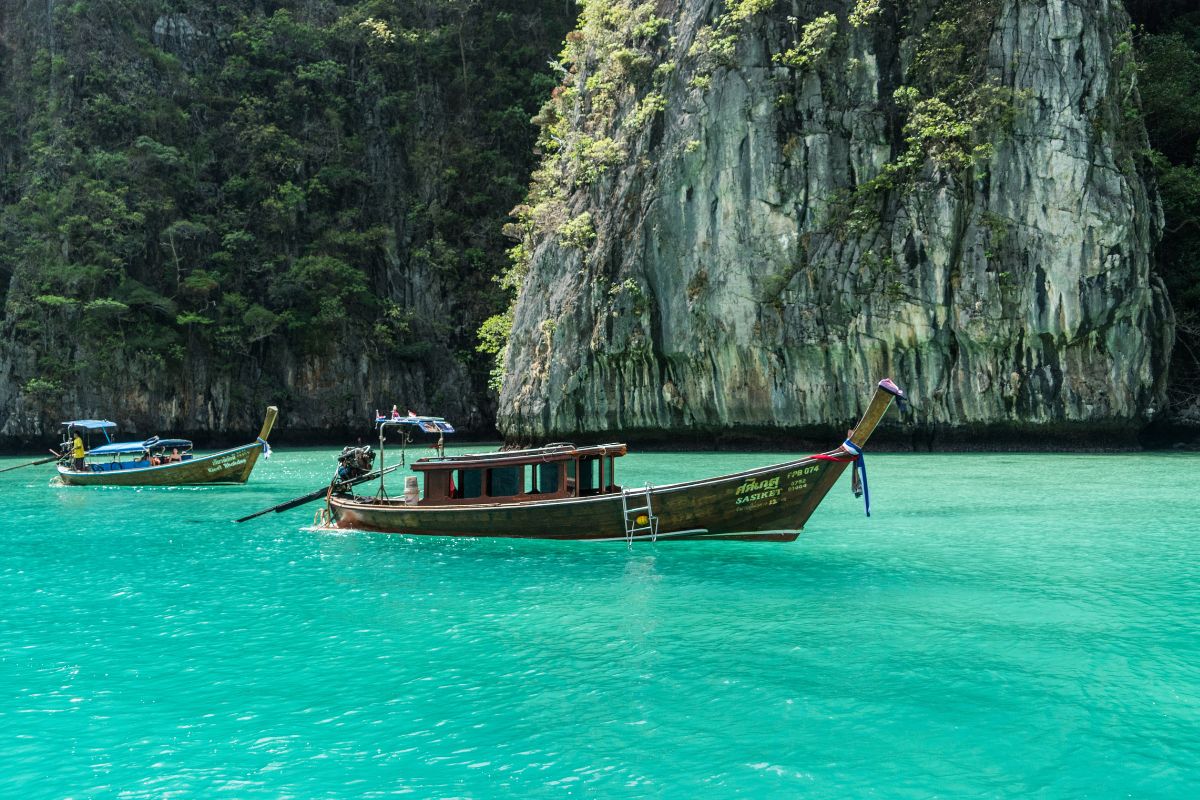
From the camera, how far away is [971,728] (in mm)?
6414

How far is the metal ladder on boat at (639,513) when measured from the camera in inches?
538

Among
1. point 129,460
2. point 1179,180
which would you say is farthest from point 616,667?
point 1179,180

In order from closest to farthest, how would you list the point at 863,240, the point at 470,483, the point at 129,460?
1. the point at 470,483
2. the point at 129,460
3. the point at 863,240

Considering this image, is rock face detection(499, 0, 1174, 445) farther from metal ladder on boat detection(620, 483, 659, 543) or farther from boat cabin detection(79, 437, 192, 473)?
metal ladder on boat detection(620, 483, 659, 543)

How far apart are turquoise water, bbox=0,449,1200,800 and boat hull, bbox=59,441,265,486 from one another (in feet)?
37.2

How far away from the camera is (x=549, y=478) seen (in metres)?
14.5

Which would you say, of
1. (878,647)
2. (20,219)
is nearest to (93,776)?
(878,647)

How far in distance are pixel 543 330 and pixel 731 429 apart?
842cm

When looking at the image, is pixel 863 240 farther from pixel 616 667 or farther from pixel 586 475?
pixel 616 667

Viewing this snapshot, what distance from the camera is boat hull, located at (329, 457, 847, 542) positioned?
13.1 meters

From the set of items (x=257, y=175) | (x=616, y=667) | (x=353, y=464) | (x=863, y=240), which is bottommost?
(x=616, y=667)

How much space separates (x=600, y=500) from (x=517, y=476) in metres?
1.67

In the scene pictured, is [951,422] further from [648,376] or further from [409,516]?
[409,516]

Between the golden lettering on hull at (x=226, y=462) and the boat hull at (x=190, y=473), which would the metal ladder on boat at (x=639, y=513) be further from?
the golden lettering on hull at (x=226, y=462)
